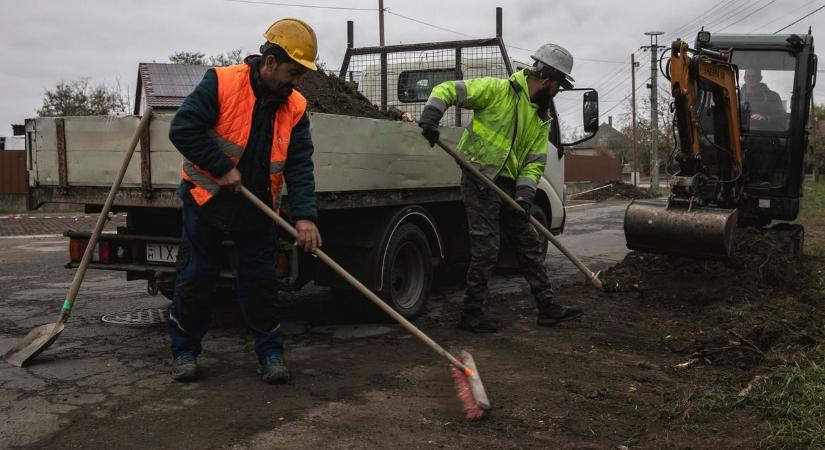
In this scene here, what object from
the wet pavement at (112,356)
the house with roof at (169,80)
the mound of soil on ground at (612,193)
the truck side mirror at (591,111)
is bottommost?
the wet pavement at (112,356)

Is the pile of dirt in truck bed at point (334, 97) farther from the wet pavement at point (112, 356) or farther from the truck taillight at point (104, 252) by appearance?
the truck taillight at point (104, 252)

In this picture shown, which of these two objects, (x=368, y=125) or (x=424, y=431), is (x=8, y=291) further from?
(x=424, y=431)

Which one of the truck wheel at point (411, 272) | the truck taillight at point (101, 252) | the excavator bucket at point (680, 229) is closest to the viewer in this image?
the truck taillight at point (101, 252)

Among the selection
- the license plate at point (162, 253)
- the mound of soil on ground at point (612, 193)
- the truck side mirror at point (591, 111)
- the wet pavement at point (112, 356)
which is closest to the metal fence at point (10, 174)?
the wet pavement at point (112, 356)

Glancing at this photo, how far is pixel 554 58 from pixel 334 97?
2.04 m

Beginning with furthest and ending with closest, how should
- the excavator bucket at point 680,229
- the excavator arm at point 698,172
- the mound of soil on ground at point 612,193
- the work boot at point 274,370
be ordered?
the mound of soil on ground at point 612,193 < the excavator arm at point 698,172 < the excavator bucket at point 680,229 < the work boot at point 274,370

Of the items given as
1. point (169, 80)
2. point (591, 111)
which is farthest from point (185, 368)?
point (169, 80)

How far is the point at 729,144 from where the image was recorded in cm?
778

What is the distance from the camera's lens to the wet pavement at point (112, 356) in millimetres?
3492

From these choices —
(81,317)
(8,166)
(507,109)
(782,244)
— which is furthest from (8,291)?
(8,166)

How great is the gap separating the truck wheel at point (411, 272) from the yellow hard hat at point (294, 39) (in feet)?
6.71

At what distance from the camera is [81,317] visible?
5859 mm

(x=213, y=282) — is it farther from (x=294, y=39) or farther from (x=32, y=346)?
(x=294, y=39)

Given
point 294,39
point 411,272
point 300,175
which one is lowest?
point 411,272
